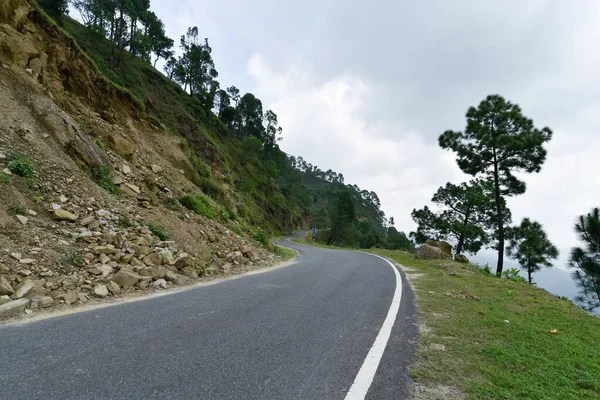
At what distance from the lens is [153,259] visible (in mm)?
8305

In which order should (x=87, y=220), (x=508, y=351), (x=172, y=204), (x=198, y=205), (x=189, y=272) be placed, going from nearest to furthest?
1. (x=508, y=351)
2. (x=87, y=220)
3. (x=189, y=272)
4. (x=172, y=204)
5. (x=198, y=205)

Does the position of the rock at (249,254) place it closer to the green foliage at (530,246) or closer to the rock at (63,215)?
the rock at (63,215)

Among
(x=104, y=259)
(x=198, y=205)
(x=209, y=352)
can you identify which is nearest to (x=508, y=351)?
(x=209, y=352)

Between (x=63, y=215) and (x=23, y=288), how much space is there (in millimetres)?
3039

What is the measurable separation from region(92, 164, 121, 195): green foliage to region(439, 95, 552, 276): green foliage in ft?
64.1

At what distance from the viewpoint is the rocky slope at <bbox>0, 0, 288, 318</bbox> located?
6.38 metres

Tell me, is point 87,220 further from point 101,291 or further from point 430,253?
point 430,253

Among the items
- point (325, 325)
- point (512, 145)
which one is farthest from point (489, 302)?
point (512, 145)

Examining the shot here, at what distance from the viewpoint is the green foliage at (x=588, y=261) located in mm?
14742

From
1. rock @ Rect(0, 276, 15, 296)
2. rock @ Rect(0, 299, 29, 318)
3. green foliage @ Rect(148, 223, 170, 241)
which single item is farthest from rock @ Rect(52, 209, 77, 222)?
rock @ Rect(0, 299, 29, 318)

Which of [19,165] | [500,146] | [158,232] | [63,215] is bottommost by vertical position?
[158,232]

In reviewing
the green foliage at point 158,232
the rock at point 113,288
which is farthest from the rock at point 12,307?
the green foliage at point 158,232

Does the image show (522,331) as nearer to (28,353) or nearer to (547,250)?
(28,353)

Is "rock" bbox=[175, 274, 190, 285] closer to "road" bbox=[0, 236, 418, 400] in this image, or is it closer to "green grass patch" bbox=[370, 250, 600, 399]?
"road" bbox=[0, 236, 418, 400]
